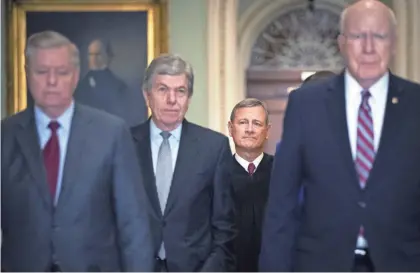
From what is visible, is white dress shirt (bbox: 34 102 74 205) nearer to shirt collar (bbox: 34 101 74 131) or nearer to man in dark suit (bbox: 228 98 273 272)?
shirt collar (bbox: 34 101 74 131)

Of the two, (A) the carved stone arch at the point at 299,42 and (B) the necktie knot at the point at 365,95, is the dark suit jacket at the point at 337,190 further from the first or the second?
(A) the carved stone arch at the point at 299,42

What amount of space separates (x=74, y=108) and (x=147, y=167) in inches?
13.1

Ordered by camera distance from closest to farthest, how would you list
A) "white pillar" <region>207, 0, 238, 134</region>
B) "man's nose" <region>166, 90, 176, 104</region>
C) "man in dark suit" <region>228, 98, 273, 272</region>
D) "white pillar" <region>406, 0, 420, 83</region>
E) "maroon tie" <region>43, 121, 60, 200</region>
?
"maroon tie" <region>43, 121, 60, 200</region> < "man's nose" <region>166, 90, 176, 104</region> < "man in dark suit" <region>228, 98, 273, 272</region> < "white pillar" <region>406, 0, 420, 83</region> < "white pillar" <region>207, 0, 238, 134</region>

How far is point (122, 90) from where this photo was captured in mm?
4020

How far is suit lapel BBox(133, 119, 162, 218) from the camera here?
2.52 metres

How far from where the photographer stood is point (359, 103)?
221 cm

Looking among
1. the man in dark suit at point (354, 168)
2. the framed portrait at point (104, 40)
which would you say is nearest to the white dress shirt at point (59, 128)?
the man in dark suit at point (354, 168)

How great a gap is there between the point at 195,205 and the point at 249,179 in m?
0.44

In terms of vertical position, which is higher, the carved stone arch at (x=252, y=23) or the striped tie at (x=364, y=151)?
the carved stone arch at (x=252, y=23)

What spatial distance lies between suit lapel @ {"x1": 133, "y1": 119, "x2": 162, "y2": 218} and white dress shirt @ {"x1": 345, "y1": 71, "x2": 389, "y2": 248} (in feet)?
2.15

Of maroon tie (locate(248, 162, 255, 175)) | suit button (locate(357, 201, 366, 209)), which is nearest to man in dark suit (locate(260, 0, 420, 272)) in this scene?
suit button (locate(357, 201, 366, 209))

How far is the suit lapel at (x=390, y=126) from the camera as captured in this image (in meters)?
2.15

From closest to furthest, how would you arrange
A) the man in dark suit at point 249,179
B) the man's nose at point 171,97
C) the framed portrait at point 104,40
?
1. the man's nose at point 171,97
2. the man in dark suit at point 249,179
3. the framed portrait at point 104,40

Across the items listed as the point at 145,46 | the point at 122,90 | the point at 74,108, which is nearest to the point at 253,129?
the point at 74,108
